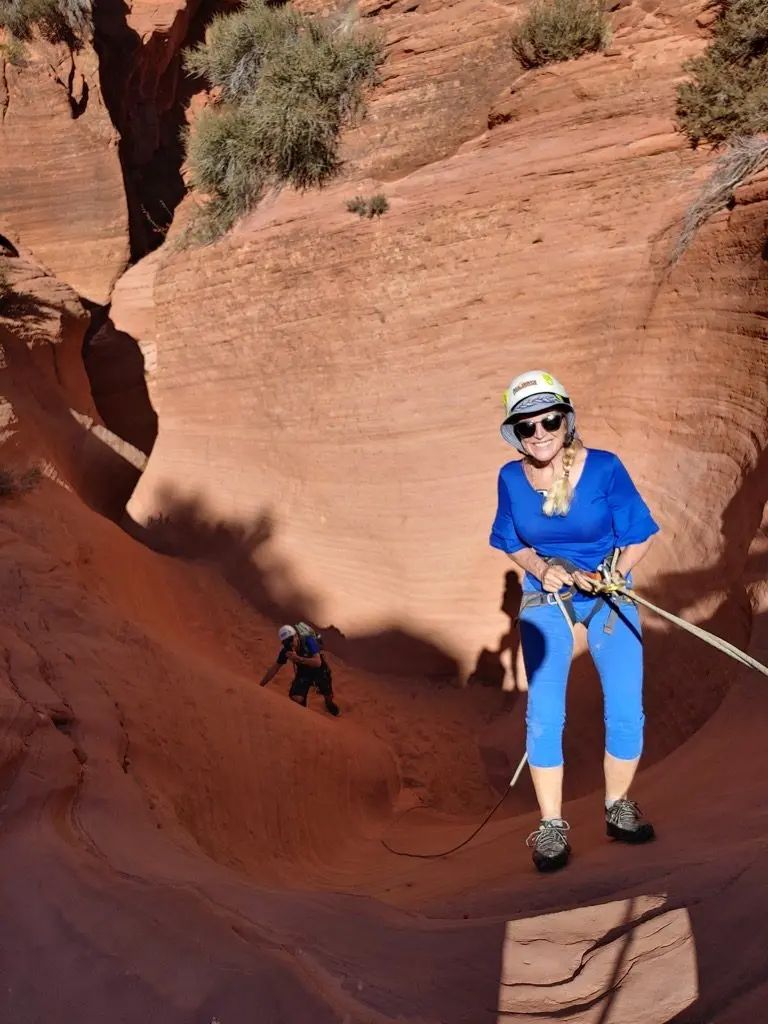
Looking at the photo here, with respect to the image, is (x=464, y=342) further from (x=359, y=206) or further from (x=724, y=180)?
(x=724, y=180)

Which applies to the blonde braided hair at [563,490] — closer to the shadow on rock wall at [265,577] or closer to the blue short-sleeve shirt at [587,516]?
the blue short-sleeve shirt at [587,516]

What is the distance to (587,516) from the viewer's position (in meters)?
2.53

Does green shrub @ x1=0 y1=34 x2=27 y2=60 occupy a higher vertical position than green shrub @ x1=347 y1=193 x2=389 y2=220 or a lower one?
higher

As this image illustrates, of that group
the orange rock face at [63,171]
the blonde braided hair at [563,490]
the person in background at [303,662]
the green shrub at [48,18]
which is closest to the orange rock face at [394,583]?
the person in background at [303,662]

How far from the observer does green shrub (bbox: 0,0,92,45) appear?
12.0m

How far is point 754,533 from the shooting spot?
416 centimetres

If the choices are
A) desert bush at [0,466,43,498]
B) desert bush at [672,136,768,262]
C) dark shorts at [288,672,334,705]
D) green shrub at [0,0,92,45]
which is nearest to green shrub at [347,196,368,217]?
desert bush at [672,136,768,262]

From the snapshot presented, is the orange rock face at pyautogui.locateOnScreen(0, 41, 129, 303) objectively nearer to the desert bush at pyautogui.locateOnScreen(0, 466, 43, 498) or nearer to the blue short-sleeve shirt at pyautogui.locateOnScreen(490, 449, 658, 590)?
the desert bush at pyautogui.locateOnScreen(0, 466, 43, 498)

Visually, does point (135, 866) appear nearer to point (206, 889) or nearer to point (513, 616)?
point (206, 889)

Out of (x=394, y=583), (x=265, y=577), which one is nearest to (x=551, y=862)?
(x=394, y=583)

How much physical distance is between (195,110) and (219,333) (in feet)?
30.9

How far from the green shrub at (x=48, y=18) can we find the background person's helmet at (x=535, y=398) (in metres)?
14.5

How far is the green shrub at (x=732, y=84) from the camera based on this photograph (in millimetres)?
5965

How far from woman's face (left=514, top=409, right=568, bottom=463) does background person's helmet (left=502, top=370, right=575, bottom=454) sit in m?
0.02
